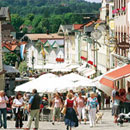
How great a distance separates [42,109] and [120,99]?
573 centimetres

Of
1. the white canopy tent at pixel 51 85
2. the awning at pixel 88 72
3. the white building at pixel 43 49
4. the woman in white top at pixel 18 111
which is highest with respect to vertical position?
the woman in white top at pixel 18 111

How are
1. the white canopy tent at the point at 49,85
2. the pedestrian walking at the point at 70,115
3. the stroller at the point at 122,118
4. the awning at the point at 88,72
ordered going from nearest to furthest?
the pedestrian walking at the point at 70,115, the stroller at the point at 122,118, the white canopy tent at the point at 49,85, the awning at the point at 88,72

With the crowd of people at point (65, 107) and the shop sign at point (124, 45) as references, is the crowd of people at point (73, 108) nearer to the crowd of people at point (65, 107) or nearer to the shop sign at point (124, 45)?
the crowd of people at point (65, 107)

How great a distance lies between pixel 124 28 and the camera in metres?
44.5

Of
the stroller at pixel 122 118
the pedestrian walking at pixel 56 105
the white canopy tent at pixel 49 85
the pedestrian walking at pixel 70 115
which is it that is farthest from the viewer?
the white canopy tent at pixel 49 85

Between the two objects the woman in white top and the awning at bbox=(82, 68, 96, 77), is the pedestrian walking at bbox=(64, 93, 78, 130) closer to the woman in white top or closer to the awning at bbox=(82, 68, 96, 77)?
the woman in white top

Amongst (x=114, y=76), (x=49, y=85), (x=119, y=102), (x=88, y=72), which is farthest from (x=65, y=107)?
(x=88, y=72)

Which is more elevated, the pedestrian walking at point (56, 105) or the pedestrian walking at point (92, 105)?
the pedestrian walking at point (92, 105)

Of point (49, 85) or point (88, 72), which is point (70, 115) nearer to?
point (49, 85)

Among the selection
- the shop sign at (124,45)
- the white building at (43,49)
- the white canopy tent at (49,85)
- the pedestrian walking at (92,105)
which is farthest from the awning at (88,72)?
the white building at (43,49)

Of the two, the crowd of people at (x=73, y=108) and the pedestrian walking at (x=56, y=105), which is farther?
the pedestrian walking at (x=56, y=105)

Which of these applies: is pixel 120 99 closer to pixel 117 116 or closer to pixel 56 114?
pixel 117 116

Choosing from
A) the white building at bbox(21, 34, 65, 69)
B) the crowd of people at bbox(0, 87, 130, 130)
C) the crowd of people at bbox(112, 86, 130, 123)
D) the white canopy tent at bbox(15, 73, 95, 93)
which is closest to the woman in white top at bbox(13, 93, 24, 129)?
the crowd of people at bbox(0, 87, 130, 130)

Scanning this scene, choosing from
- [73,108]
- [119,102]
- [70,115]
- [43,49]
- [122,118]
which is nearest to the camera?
[70,115]
